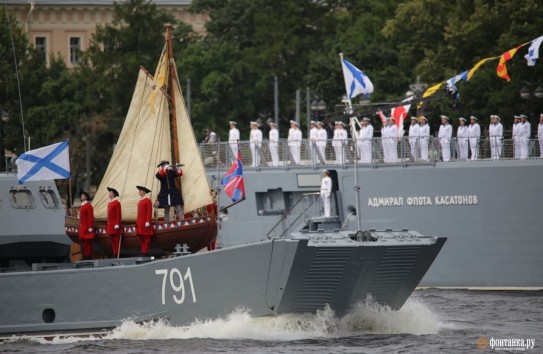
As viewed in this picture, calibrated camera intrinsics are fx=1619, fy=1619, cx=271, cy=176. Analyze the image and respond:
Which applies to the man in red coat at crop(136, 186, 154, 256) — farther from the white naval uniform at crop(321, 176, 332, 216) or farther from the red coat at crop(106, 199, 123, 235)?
the white naval uniform at crop(321, 176, 332, 216)

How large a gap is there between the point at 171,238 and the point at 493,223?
14.4 m

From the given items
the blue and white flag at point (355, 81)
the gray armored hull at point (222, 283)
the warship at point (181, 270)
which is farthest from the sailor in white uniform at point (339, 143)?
the gray armored hull at point (222, 283)

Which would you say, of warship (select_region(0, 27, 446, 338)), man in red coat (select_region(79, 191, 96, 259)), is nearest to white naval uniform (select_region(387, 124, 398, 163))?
warship (select_region(0, 27, 446, 338))

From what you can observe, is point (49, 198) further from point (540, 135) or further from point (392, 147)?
point (540, 135)

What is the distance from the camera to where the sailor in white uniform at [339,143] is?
45.2 meters

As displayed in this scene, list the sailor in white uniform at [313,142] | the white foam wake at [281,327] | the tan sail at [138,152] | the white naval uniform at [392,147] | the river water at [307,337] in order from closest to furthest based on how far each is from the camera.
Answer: the river water at [307,337] → the white foam wake at [281,327] → the tan sail at [138,152] → the white naval uniform at [392,147] → the sailor in white uniform at [313,142]

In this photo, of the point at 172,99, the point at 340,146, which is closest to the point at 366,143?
the point at 340,146

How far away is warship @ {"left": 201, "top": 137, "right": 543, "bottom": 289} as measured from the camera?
141 ft

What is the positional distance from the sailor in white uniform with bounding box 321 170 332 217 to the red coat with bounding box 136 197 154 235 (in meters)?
13.0

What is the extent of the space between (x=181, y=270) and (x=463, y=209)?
16.4 m

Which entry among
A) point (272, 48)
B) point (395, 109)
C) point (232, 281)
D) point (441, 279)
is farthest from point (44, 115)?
point (232, 281)

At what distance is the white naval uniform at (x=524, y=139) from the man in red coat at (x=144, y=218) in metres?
14.9

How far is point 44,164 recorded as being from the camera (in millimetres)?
30609

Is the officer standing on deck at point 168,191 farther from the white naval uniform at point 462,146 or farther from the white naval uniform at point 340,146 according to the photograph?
the white naval uniform at point 340,146
